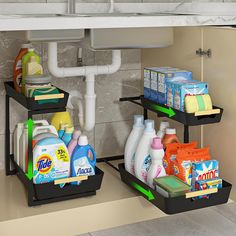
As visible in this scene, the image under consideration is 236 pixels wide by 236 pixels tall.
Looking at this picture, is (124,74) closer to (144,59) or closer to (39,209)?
(144,59)

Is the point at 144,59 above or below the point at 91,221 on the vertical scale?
above

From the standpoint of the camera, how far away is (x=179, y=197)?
2.00m

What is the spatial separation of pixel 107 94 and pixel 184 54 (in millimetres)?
541

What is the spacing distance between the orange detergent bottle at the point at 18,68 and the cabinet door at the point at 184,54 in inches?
28.2

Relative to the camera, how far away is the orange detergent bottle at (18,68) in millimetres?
2463

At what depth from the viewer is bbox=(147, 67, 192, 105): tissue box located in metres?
2.31

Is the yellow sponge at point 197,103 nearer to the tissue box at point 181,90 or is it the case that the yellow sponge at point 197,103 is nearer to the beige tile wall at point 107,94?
the tissue box at point 181,90

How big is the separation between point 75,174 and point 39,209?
0.71ft

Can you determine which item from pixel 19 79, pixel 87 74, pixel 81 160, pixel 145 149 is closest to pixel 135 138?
pixel 145 149

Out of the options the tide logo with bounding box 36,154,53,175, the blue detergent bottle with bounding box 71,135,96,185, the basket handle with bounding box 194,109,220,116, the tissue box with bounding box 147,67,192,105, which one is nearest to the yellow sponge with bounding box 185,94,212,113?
the basket handle with bounding box 194,109,220,116

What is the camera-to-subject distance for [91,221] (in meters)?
2.19

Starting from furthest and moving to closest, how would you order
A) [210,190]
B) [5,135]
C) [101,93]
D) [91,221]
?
1. [101,93]
2. [5,135]
3. [91,221]
4. [210,190]

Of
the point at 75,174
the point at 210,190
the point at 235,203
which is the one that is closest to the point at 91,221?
the point at 75,174

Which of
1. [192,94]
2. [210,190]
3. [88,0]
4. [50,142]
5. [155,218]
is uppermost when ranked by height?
[88,0]
